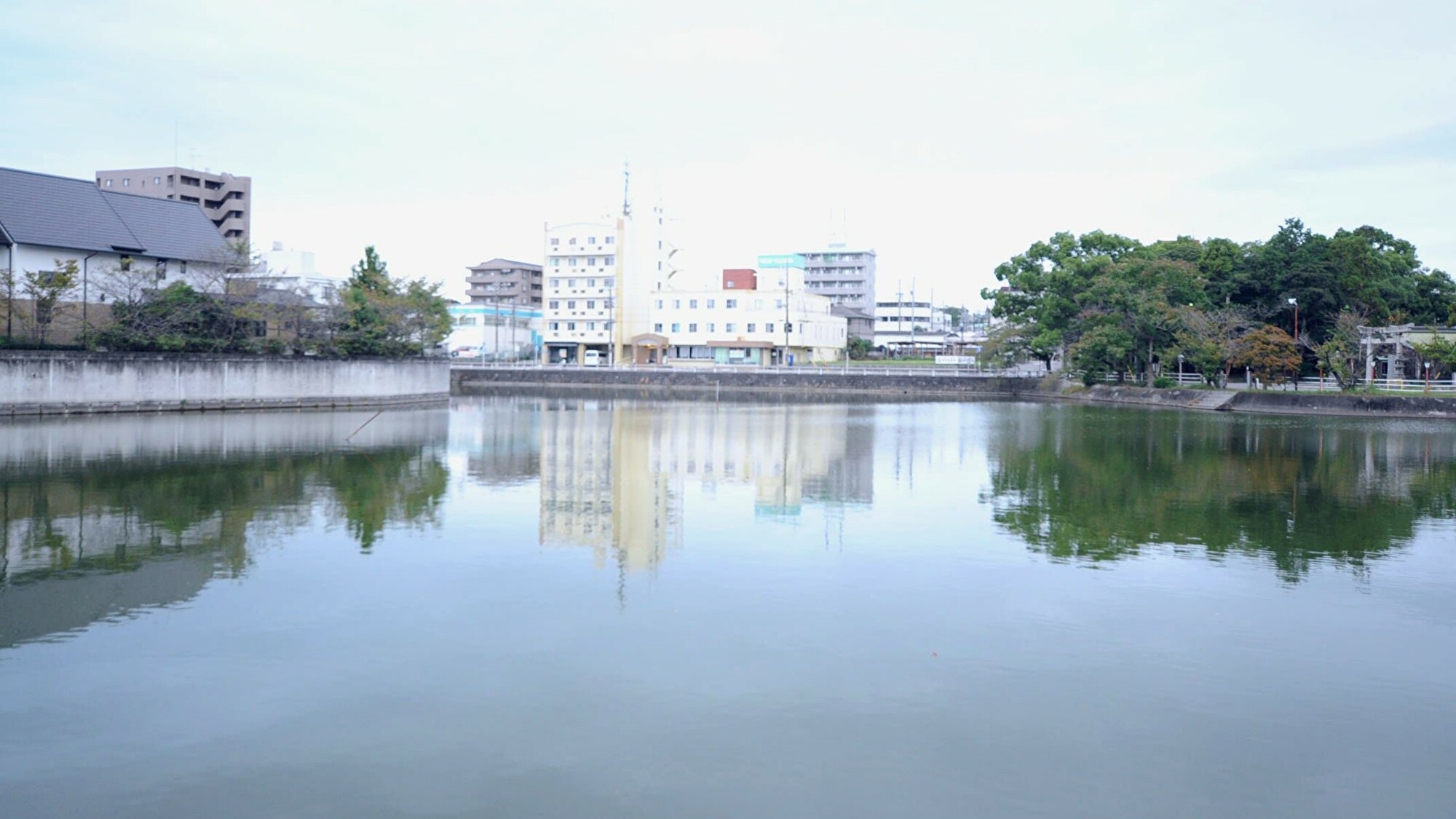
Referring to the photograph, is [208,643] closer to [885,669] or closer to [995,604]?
[885,669]

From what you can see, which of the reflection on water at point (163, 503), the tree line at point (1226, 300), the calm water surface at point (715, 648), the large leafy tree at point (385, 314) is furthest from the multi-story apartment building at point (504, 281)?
the calm water surface at point (715, 648)

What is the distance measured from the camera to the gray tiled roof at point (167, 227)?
123ft

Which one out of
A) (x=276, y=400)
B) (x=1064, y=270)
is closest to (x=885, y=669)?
(x=276, y=400)

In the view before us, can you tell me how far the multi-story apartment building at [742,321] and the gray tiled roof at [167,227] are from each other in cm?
3096

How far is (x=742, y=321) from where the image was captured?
66375mm

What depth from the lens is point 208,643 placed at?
7152mm

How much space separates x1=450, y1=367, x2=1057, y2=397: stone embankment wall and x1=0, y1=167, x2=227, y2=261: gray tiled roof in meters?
17.0

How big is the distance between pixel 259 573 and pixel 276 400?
85.0 ft

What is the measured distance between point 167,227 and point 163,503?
3035 centimetres

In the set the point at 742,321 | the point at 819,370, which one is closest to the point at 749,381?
the point at 819,370

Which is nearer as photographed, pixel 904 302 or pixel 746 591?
pixel 746 591

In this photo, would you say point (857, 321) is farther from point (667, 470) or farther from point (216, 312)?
point (667, 470)

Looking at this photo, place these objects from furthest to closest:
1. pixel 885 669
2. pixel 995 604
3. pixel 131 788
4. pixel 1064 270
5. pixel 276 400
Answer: pixel 1064 270 → pixel 276 400 → pixel 995 604 → pixel 885 669 → pixel 131 788

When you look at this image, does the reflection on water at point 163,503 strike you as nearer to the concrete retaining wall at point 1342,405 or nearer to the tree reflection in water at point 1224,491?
the tree reflection in water at point 1224,491
